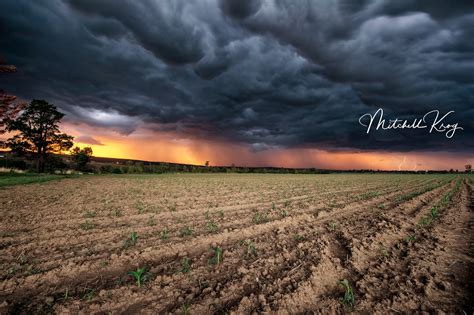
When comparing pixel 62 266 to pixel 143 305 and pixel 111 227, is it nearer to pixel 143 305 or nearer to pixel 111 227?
pixel 143 305

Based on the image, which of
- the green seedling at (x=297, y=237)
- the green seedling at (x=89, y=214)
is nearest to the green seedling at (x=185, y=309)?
the green seedling at (x=297, y=237)

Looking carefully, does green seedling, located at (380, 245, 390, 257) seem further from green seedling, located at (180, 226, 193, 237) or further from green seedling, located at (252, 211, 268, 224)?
green seedling, located at (180, 226, 193, 237)

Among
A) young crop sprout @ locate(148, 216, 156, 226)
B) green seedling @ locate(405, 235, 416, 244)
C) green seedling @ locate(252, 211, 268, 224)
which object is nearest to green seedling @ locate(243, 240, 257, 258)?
green seedling @ locate(252, 211, 268, 224)

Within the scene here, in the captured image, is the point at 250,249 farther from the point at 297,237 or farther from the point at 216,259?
the point at 297,237

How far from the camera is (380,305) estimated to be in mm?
3395

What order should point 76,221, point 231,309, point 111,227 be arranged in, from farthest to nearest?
point 76,221 < point 111,227 < point 231,309

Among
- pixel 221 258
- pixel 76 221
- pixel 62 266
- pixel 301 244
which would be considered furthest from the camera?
pixel 76 221

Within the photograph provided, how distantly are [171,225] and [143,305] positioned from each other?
448 centimetres

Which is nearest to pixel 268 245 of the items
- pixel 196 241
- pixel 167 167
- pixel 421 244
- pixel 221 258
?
pixel 221 258

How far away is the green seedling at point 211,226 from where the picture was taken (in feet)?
23.4

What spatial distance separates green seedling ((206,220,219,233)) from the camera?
23.4 ft

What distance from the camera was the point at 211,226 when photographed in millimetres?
7570

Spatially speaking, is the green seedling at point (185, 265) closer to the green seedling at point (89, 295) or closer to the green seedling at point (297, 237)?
the green seedling at point (89, 295)

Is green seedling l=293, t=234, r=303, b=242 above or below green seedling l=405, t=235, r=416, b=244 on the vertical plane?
below
